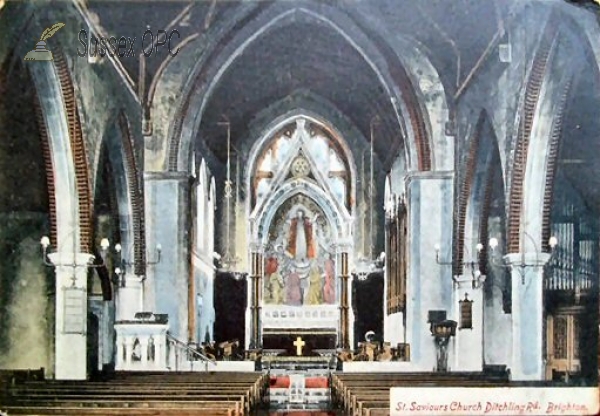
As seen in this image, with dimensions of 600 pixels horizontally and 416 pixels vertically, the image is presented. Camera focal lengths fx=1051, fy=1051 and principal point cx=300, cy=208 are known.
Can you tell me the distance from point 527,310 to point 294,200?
4.58 meters

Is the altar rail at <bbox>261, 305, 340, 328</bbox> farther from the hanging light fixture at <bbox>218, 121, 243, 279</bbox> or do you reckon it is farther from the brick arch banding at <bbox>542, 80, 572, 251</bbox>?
the brick arch banding at <bbox>542, 80, 572, 251</bbox>

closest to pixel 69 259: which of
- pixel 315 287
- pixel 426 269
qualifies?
pixel 315 287

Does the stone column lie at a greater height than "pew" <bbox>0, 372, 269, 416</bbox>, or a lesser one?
greater

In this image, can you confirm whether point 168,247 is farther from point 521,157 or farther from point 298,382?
point 521,157

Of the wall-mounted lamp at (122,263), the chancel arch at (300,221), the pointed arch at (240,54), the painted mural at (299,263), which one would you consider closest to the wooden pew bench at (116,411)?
the wall-mounted lamp at (122,263)

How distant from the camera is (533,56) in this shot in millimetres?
9844

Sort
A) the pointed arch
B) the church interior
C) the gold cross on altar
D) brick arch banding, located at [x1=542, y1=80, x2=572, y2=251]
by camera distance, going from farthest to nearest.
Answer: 1. the gold cross on altar
2. the pointed arch
3. brick arch banding, located at [x1=542, y1=80, x2=572, y2=251]
4. the church interior

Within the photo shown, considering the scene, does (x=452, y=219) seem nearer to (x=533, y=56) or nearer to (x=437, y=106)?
(x=437, y=106)

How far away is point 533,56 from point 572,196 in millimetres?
1452

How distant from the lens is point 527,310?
1073cm

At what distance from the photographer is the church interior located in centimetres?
907

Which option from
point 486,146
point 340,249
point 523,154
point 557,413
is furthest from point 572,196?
point 340,249

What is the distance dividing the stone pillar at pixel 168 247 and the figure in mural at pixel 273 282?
149 centimetres

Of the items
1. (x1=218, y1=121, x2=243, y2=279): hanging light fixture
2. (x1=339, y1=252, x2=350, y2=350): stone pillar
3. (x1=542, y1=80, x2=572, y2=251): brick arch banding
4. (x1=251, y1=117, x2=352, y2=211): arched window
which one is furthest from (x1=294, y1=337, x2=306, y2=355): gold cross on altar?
(x1=542, y1=80, x2=572, y2=251): brick arch banding
